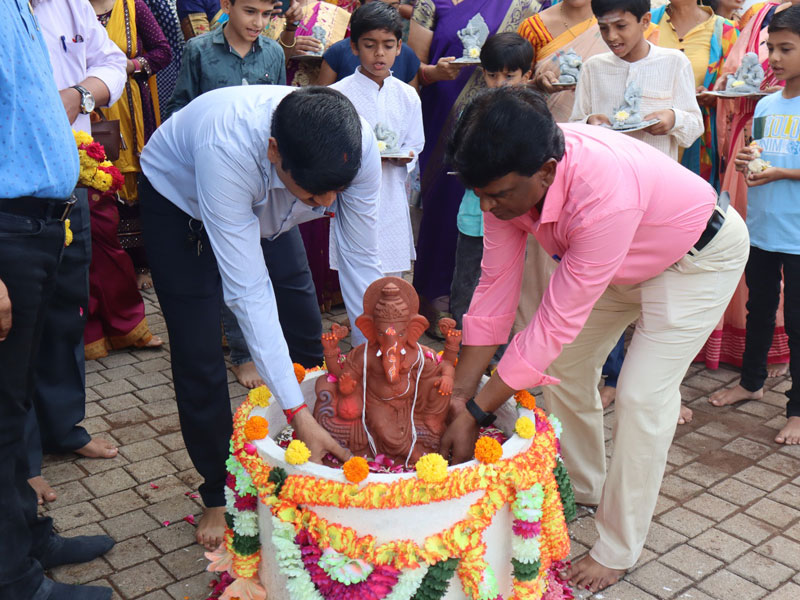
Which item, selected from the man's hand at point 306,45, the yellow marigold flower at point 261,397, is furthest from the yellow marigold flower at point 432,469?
the man's hand at point 306,45

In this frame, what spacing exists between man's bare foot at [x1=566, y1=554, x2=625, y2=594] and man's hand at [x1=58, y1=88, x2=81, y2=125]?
293cm

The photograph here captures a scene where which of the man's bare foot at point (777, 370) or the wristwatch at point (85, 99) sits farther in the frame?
the man's bare foot at point (777, 370)

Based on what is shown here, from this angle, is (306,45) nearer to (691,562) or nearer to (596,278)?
(596,278)

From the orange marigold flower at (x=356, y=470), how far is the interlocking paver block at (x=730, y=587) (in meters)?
1.64

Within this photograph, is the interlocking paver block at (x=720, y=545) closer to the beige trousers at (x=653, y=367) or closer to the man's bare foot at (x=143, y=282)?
the beige trousers at (x=653, y=367)

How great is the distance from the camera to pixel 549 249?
2.89 metres

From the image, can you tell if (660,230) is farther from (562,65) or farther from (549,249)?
(562,65)

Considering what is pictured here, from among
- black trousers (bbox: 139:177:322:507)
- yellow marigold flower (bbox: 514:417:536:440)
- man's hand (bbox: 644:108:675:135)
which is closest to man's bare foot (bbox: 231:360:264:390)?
black trousers (bbox: 139:177:322:507)

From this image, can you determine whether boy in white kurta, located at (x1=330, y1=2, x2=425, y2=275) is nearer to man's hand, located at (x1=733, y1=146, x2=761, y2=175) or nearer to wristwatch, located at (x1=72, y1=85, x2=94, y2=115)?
wristwatch, located at (x1=72, y1=85, x2=94, y2=115)

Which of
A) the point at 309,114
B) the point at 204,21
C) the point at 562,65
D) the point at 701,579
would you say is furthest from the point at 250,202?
the point at 204,21

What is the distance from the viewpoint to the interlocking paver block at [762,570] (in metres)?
3.16

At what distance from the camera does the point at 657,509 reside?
3666mm

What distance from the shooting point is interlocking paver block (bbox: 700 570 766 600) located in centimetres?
308

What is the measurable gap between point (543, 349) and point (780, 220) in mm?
2340
